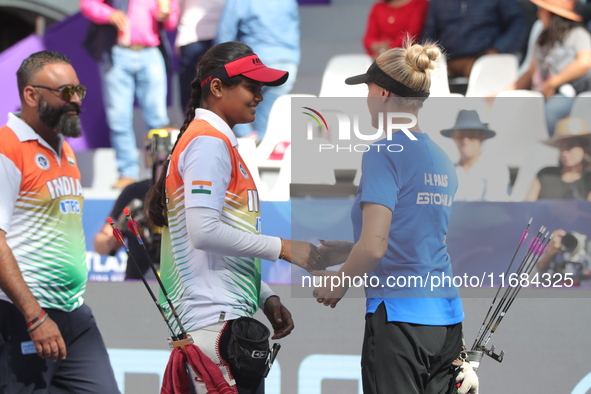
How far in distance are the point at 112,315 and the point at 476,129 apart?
1.98 meters

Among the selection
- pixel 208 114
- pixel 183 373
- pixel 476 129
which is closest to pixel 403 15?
pixel 476 129

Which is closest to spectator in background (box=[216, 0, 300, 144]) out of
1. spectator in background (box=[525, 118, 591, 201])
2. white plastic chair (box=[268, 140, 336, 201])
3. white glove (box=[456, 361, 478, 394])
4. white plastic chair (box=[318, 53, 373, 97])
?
white plastic chair (box=[318, 53, 373, 97])

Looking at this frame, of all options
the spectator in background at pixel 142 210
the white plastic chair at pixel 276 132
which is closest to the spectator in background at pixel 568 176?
the white plastic chair at pixel 276 132

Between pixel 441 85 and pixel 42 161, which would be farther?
pixel 441 85

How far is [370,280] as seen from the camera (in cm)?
233

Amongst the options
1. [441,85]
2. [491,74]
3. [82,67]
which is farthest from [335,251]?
[82,67]

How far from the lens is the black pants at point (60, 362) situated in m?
2.75

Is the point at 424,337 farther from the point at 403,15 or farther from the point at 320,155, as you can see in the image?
the point at 403,15

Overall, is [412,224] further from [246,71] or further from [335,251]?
[246,71]

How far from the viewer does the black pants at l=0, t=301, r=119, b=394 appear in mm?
2748

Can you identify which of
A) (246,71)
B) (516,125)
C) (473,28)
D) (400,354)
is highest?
(473,28)

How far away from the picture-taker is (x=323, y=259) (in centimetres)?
245

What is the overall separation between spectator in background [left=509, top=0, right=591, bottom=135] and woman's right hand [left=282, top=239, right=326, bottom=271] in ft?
10.2

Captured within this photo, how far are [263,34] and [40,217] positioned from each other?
3.29 m
